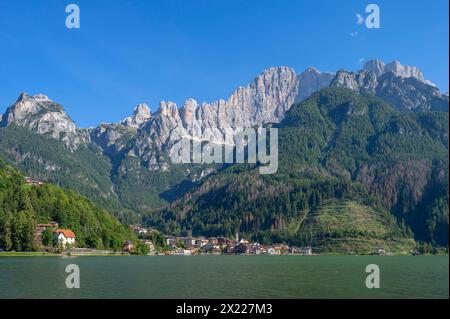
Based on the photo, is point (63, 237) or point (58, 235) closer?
point (58, 235)

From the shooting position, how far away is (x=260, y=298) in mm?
63594

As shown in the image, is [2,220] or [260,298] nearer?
[260,298]

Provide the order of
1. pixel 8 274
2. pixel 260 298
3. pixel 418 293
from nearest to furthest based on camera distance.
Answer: pixel 260 298
pixel 418 293
pixel 8 274

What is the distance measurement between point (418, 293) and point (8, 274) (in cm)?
6543

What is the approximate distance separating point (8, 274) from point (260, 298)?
48262mm

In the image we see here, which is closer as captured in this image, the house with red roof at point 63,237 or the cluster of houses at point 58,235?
the cluster of houses at point 58,235

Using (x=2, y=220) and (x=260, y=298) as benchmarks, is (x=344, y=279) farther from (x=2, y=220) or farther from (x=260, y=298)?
(x=2, y=220)

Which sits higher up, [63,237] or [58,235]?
[58,235]

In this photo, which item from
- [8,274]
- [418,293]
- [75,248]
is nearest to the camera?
[418,293]

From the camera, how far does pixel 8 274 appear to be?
8875 centimetres

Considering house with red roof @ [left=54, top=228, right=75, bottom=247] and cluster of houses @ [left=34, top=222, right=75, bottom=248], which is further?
house with red roof @ [left=54, top=228, right=75, bottom=247]
